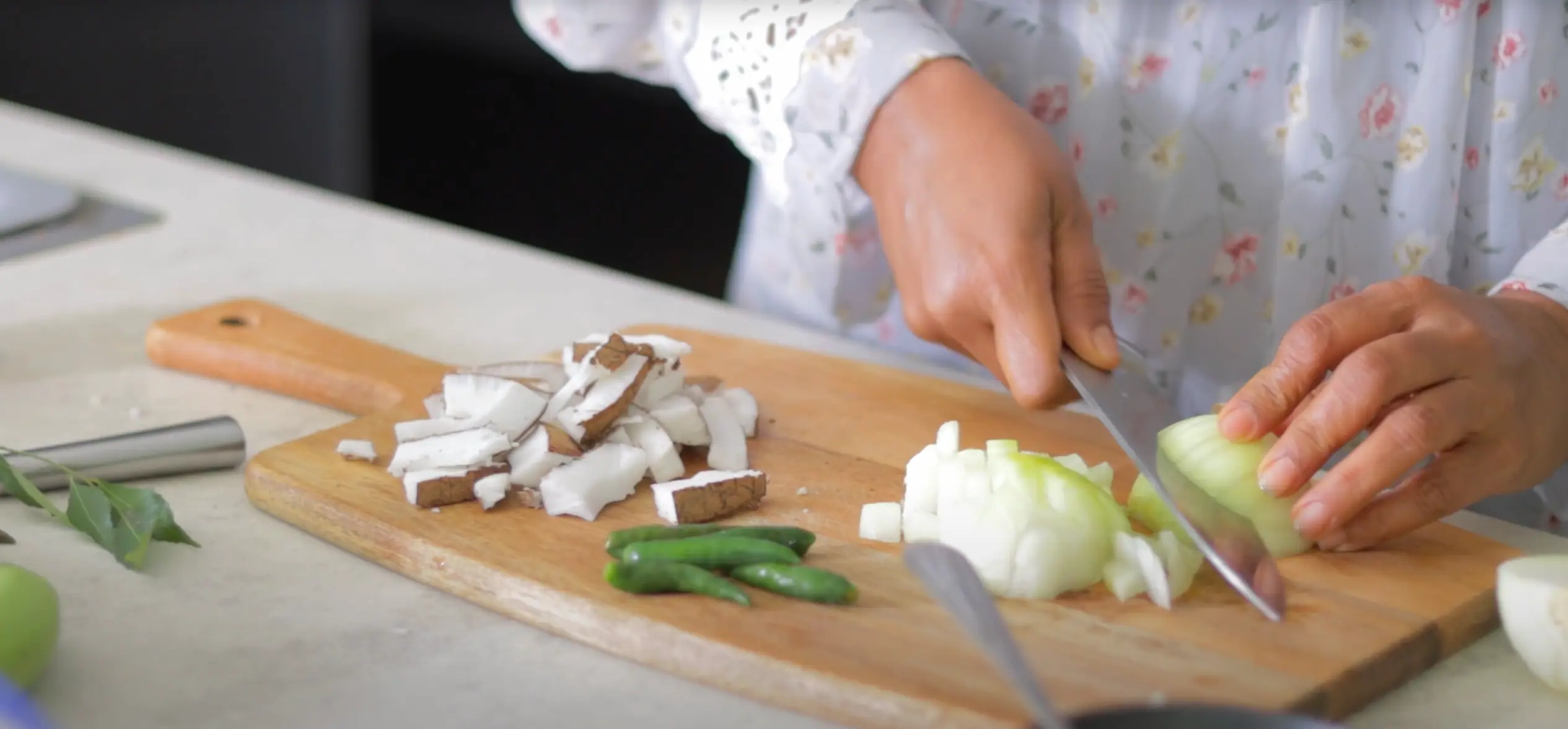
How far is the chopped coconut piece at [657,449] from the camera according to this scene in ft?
4.19

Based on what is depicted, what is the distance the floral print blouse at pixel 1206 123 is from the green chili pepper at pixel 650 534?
50 centimetres

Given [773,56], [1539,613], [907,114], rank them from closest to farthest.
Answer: [1539,613], [907,114], [773,56]

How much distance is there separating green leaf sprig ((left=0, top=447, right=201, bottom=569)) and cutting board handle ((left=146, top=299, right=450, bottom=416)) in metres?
0.30

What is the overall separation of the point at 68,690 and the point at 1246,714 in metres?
0.70

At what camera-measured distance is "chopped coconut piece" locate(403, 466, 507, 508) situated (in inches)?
47.1

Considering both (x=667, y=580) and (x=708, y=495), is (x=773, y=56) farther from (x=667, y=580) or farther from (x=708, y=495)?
(x=667, y=580)

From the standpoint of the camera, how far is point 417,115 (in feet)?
13.9

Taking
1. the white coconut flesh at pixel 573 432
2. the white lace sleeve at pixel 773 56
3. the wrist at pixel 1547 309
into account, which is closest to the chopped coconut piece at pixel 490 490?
the white coconut flesh at pixel 573 432

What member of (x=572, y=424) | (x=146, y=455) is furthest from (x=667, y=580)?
(x=146, y=455)

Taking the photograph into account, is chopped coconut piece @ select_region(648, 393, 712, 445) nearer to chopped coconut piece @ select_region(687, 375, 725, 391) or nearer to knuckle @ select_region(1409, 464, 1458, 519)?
chopped coconut piece @ select_region(687, 375, 725, 391)

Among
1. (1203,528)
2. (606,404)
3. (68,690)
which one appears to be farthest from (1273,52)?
(68,690)

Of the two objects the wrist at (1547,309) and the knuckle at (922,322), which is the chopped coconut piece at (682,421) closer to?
the knuckle at (922,322)

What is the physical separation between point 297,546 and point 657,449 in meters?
0.29

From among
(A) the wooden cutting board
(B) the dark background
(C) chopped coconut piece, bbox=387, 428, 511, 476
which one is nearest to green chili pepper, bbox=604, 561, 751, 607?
(A) the wooden cutting board
